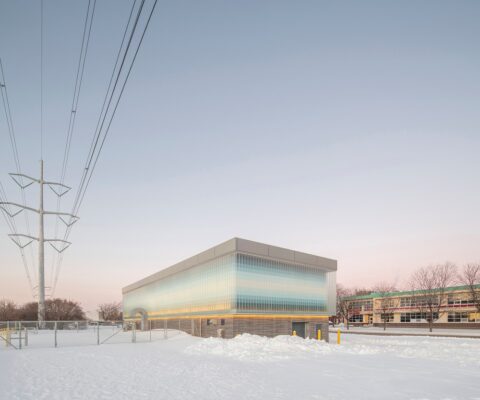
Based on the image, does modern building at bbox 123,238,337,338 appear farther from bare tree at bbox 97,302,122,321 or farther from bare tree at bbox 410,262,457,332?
bare tree at bbox 97,302,122,321

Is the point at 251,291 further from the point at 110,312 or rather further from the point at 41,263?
the point at 110,312

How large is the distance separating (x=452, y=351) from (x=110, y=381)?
21.6 meters

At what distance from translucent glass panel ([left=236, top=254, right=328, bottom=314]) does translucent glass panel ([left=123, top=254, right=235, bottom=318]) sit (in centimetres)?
111

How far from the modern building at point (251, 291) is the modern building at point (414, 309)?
4028cm

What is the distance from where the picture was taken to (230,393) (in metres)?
12.2

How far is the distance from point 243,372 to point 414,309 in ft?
266

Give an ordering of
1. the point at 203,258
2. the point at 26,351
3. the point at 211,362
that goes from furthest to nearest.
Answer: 1. the point at 203,258
2. the point at 26,351
3. the point at 211,362

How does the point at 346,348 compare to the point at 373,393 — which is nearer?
the point at 373,393

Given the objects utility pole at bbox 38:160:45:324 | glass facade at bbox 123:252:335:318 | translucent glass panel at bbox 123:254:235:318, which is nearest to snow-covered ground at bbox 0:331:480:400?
glass facade at bbox 123:252:335:318

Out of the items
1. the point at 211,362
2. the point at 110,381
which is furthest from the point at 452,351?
the point at 110,381

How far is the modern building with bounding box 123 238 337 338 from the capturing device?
1190 inches

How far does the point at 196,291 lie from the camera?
36531mm

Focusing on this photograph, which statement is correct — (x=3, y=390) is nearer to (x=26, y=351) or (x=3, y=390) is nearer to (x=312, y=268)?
(x=26, y=351)

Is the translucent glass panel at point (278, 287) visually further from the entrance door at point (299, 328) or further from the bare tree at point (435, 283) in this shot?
the bare tree at point (435, 283)
